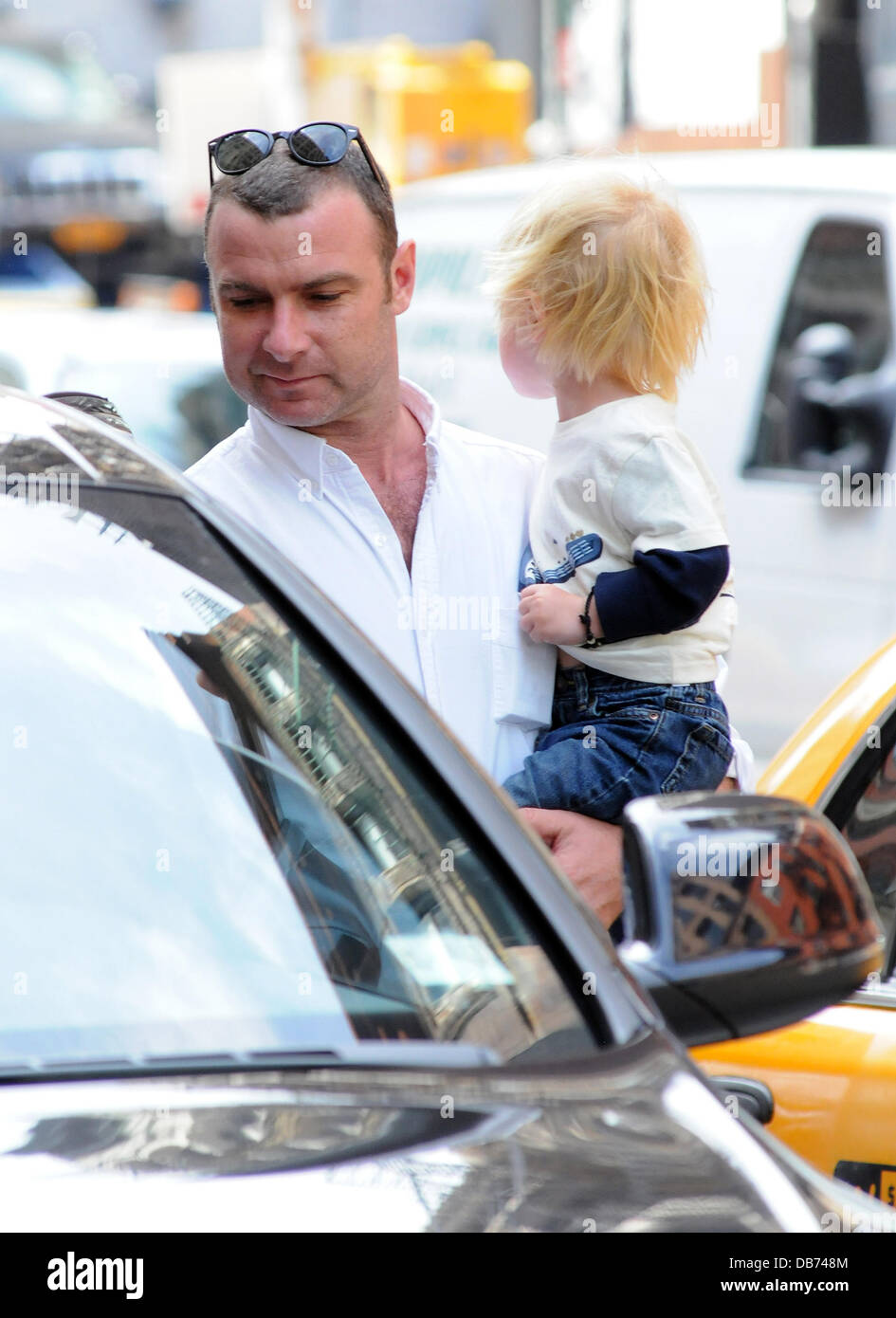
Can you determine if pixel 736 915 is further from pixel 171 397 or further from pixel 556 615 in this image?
pixel 171 397

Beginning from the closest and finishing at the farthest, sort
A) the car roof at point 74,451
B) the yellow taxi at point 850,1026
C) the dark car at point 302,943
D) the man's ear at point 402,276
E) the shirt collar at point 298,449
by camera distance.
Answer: the dark car at point 302,943 → the car roof at point 74,451 → the yellow taxi at point 850,1026 → the shirt collar at point 298,449 → the man's ear at point 402,276

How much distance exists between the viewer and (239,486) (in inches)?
101

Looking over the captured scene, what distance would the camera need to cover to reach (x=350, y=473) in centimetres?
255

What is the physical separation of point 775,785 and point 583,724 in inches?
14.8

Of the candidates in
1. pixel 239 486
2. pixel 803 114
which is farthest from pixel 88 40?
pixel 239 486

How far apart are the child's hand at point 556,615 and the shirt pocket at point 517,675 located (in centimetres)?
6

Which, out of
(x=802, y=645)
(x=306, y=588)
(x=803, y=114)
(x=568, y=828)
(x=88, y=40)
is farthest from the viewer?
(x=88, y=40)

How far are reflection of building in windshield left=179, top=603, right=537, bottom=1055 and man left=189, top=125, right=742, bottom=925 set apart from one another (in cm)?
56

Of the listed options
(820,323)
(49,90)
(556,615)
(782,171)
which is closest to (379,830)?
(556,615)

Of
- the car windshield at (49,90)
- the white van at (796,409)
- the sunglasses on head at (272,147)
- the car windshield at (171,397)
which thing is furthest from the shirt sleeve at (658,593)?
the car windshield at (49,90)

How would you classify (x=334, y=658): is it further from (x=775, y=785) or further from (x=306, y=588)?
(x=775, y=785)

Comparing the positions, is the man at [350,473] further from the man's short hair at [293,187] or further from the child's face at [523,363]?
the child's face at [523,363]

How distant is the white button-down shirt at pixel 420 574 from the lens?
8.21 ft

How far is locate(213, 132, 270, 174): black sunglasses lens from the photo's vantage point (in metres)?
2.56
